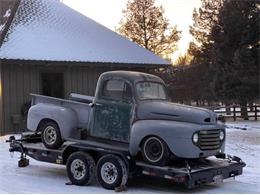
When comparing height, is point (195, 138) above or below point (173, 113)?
below

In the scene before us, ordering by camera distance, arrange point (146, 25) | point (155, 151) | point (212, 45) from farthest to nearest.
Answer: point (146, 25) → point (212, 45) → point (155, 151)

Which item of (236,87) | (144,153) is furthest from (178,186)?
(236,87)

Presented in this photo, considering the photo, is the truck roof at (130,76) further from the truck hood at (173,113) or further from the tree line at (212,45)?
the tree line at (212,45)

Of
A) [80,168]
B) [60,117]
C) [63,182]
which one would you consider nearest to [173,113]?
[80,168]

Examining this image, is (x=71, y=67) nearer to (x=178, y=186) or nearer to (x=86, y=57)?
(x=86, y=57)

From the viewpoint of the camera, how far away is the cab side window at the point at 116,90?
1045 cm

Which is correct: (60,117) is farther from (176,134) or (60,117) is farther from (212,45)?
(212,45)

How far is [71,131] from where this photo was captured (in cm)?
1105

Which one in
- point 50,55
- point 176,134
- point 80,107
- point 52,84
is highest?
point 50,55

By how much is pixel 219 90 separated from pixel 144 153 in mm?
24266

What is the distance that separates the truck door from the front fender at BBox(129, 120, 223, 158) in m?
0.62

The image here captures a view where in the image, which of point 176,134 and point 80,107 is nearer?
point 176,134

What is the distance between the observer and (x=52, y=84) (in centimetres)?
2275

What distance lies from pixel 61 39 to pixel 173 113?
14336mm
